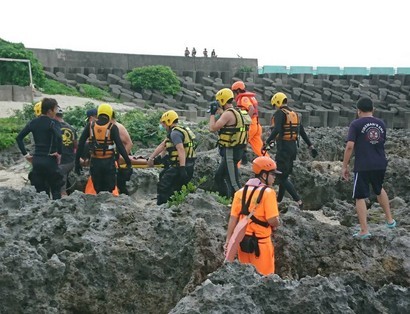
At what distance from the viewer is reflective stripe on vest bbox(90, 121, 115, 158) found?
7.89 metres

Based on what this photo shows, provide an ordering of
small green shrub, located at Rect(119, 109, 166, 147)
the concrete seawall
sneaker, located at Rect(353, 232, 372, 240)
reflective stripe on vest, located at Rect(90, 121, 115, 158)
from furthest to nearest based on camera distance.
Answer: the concrete seawall
small green shrub, located at Rect(119, 109, 166, 147)
reflective stripe on vest, located at Rect(90, 121, 115, 158)
sneaker, located at Rect(353, 232, 372, 240)

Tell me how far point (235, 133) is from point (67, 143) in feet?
7.39

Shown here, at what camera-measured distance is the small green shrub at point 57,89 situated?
22.9m

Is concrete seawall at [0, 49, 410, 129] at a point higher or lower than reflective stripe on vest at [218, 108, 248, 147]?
lower

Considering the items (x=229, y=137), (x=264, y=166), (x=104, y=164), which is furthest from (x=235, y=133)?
(x=264, y=166)

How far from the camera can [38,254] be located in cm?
532

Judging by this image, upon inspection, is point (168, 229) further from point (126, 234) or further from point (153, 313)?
point (153, 313)

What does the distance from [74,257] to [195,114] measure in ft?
57.9

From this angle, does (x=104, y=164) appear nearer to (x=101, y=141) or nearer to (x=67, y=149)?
(x=101, y=141)

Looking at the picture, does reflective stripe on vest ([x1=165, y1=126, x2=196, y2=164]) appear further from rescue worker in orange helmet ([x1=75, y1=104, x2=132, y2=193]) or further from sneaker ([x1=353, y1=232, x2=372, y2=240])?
sneaker ([x1=353, y1=232, x2=372, y2=240])

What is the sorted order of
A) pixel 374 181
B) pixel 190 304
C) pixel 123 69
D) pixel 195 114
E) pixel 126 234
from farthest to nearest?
pixel 123 69
pixel 195 114
pixel 374 181
pixel 126 234
pixel 190 304

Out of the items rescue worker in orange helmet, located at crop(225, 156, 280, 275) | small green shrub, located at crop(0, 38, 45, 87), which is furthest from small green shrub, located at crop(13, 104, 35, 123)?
rescue worker in orange helmet, located at crop(225, 156, 280, 275)

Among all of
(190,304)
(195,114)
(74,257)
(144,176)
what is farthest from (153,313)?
(195,114)

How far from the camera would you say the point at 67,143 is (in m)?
9.19
